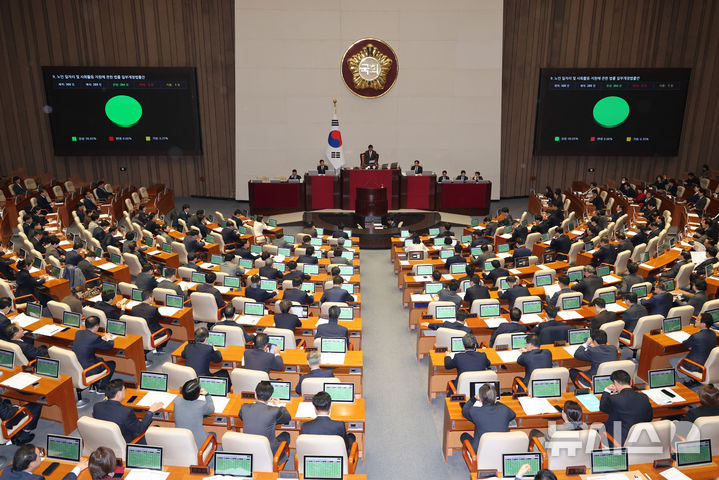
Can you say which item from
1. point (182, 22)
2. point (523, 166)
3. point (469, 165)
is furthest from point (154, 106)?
point (523, 166)

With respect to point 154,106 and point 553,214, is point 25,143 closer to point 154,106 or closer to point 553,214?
point 154,106

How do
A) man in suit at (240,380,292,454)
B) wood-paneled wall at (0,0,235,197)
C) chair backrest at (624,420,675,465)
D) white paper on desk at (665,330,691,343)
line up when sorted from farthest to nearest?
1. wood-paneled wall at (0,0,235,197)
2. white paper on desk at (665,330,691,343)
3. man in suit at (240,380,292,454)
4. chair backrest at (624,420,675,465)

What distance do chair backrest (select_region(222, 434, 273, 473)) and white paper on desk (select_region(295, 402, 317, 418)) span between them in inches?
33.7

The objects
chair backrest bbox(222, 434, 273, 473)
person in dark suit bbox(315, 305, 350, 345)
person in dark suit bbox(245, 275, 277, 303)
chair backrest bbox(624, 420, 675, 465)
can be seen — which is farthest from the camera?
person in dark suit bbox(245, 275, 277, 303)

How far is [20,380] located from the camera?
6.82 meters

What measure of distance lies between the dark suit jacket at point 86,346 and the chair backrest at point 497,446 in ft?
17.8

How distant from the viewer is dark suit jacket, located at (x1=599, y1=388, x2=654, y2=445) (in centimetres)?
580

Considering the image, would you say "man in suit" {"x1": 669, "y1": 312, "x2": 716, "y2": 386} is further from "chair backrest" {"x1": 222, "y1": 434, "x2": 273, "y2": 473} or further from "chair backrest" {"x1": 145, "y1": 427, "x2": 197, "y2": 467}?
"chair backrest" {"x1": 145, "y1": 427, "x2": 197, "y2": 467}

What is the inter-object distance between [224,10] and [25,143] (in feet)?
33.0

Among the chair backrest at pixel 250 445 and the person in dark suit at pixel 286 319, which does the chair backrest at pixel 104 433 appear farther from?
the person in dark suit at pixel 286 319

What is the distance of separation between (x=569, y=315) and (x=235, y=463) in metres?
6.16

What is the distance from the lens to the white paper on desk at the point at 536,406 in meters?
6.16

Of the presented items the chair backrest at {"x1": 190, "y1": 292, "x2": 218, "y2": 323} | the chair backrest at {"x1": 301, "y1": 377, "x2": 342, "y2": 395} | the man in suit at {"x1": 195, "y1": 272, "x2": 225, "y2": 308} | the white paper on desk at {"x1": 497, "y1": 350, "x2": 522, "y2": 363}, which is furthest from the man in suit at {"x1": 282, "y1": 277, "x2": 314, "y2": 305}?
the white paper on desk at {"x1": 497, "y1": 350, "x2": 522, "y2": 363}

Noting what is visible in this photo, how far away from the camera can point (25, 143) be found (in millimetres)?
22094
